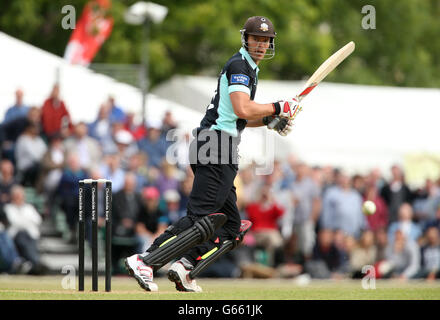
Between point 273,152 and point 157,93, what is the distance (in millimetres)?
6618

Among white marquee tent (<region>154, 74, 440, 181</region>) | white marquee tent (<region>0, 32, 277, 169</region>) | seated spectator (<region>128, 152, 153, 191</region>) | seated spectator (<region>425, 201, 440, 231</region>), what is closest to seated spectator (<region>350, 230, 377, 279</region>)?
seated spectator (<region>425, 201, 440, 231</region>)

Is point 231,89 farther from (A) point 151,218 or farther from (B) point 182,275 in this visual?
(A) point 151,218

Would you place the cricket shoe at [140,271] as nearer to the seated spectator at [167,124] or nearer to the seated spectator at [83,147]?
the seated spectator at [83,147]

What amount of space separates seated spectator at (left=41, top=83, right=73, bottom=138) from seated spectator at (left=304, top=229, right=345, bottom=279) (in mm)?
5378

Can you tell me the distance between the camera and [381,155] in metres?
24.8

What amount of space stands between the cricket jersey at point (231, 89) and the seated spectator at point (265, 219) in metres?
8.46

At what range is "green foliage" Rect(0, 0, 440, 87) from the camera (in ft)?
94.5

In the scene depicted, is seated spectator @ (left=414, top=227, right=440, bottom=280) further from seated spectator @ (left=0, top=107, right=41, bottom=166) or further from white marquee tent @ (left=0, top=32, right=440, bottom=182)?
seated spectator @ (left=0, top=107, right=41, bottom=166)

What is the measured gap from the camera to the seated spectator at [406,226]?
60.1ft

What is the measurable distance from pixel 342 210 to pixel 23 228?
20.8ft

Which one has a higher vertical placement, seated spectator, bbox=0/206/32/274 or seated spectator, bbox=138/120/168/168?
seated spectator, bbox=138/120/168/168

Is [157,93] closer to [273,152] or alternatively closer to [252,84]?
[273,152]

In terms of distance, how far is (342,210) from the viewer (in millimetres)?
18031
